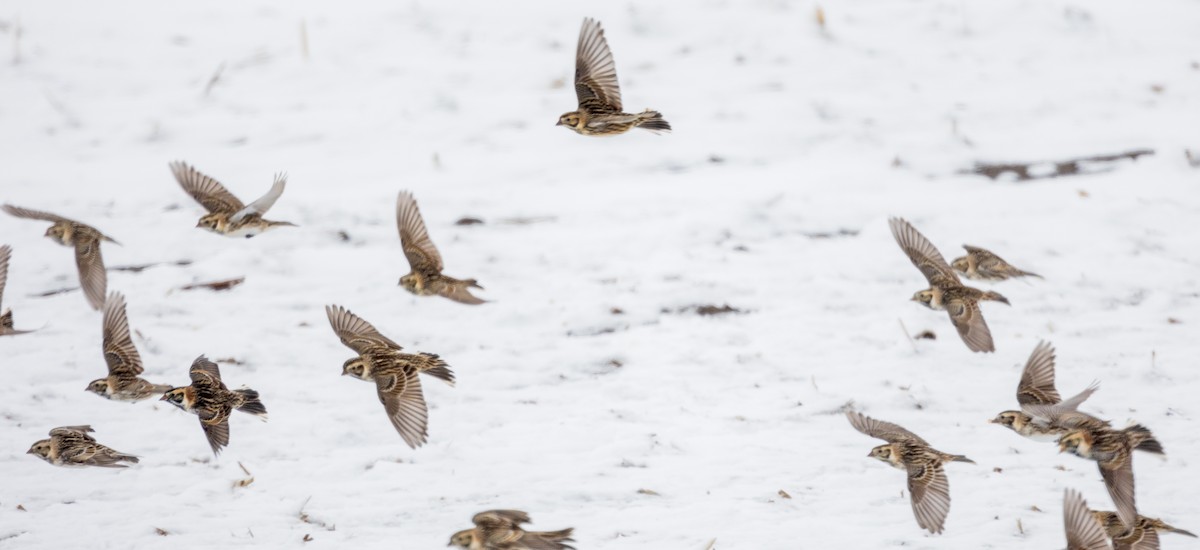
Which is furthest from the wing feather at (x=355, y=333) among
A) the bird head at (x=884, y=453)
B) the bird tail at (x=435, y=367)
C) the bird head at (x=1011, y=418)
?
the bird head at (x=1011, y=418)

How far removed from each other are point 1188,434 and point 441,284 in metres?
3.25

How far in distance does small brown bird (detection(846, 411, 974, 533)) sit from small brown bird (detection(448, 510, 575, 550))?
127cm

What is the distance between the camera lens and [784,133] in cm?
824

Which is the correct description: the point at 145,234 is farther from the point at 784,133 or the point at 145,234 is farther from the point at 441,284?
the point at 784,133

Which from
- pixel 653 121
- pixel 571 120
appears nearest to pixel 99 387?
pixel 571 120

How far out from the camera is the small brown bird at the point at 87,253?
19.4 feet

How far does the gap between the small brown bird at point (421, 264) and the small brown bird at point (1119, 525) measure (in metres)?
2.70

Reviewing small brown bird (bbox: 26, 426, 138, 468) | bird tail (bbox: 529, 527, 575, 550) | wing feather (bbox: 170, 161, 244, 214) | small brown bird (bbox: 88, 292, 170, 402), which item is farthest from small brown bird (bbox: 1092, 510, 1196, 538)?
wing feather (bbox: 170, 161, 244, 214)

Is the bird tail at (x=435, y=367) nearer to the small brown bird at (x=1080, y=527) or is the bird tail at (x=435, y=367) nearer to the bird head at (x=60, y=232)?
the bird head at (x=60, y=232)

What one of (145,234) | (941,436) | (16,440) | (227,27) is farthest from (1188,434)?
(227,27)

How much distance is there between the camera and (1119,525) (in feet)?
14.2

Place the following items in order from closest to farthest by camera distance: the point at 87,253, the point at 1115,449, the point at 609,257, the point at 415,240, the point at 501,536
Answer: the point at 501,536
the point at 1115,449
the point at 415,240
the point at 87,253
the point at 609,257

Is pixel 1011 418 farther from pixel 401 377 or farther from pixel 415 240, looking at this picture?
pixel 415 240

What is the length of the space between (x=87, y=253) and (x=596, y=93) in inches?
101
